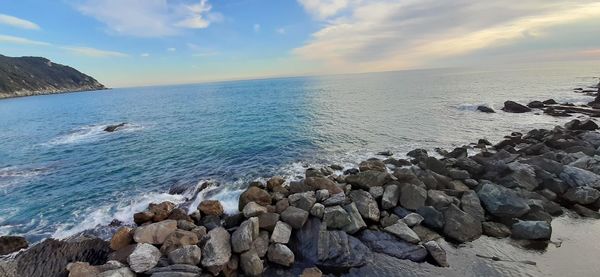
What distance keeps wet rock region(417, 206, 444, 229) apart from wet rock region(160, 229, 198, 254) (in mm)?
10537

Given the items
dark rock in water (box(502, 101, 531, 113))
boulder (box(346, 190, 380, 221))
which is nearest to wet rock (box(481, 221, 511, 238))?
boulder (box(346, 190, 380, 221))

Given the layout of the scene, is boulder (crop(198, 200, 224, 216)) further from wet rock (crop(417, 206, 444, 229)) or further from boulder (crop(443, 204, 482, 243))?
boulder (crop(443, 204, 482, 243))

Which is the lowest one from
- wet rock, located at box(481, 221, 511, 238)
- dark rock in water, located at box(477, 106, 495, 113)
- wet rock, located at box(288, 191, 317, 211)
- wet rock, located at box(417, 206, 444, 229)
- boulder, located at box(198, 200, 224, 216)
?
dark rock in water, located at box(477, 106, 495, 113)

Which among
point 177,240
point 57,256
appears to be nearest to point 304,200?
point 177,240

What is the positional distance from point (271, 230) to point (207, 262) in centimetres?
300

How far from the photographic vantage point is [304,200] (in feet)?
48.0

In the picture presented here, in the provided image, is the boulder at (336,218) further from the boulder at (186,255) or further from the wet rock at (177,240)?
the wet rock at (177,240)

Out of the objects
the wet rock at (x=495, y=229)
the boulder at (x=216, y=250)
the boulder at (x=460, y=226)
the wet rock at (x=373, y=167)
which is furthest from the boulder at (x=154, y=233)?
the wet rock at (x=495, y=229)

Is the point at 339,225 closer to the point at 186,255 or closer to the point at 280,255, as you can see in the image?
the point at 280,255

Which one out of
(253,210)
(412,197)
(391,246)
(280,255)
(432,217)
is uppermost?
(253,210)

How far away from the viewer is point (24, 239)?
15.2m

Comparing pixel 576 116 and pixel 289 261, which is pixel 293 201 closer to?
pixel 289 261

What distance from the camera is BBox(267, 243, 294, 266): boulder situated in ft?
38.8

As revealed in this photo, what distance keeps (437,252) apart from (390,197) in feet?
13.2
